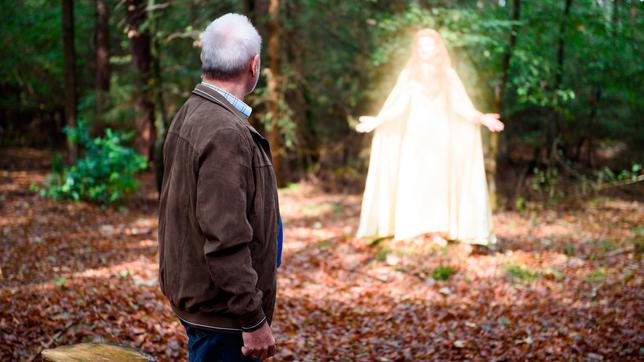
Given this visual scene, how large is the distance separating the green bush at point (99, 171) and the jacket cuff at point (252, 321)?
9.50 meters

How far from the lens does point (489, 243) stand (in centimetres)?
806

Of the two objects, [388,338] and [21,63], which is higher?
[21,63]

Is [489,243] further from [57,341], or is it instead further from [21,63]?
[21,63]

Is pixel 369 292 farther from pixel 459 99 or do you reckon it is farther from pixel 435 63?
pixel 435 63

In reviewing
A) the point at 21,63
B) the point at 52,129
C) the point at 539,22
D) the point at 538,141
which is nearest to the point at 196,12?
the point at 21,63

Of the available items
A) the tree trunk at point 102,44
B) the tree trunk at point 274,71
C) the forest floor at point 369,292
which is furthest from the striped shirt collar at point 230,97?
the tree trunk at point 102,44

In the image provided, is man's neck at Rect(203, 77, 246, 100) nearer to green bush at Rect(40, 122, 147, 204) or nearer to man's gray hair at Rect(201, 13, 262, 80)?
man's gray hair at Rect(201, 13, 262, 80)

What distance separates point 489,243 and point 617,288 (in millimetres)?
1955

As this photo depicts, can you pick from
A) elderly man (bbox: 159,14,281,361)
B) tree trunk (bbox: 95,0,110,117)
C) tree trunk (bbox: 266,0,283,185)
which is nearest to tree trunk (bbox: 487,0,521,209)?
tree trunk (bbox: 266,0,283,185)

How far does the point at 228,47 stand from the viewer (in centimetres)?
222

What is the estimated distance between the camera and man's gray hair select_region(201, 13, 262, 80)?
2.21 meters

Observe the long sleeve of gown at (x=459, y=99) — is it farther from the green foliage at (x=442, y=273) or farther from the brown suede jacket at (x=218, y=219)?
the brown suede jacket at (x=218, y=219)

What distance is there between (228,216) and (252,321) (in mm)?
424

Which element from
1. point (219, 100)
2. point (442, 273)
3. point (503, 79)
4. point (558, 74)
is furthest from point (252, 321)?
point (558, 74)
